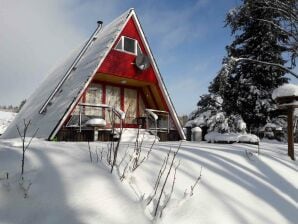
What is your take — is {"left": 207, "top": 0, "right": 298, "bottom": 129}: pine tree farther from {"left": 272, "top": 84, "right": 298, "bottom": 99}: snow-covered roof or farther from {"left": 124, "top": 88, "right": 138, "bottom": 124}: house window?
{"left": 272, "top": 84, "right": 298, "bottom": 99}: snow-covered roof

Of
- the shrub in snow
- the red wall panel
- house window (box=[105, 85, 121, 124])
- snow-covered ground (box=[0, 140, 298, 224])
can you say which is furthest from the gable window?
snow-covered ground (box=[0, 140, 298, 224])

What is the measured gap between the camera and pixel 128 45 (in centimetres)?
1538

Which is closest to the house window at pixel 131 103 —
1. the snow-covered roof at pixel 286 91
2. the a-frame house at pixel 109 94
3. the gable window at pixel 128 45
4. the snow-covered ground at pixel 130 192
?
the a-frame house at pixel 109 94

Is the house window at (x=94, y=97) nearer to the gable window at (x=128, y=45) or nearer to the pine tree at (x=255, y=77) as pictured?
the gable window at (x=128, y=45)

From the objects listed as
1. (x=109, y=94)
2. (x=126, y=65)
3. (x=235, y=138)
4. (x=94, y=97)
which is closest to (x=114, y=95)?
(x=109, y=94)

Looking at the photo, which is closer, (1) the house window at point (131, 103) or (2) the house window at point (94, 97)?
(2) the house window at point (94, 97)

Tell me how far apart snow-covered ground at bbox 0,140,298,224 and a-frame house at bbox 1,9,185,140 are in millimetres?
7759

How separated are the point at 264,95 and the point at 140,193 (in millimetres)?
20055

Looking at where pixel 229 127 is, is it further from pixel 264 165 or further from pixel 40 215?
pixel 40 215

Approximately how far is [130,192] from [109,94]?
13.0m

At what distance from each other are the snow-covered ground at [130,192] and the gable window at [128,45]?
10.8 meters

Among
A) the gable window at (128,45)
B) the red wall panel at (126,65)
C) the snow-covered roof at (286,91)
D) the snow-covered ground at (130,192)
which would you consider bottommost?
the snow-covered ground at (130,192)

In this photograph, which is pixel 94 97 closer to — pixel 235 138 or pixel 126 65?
pixel 126 65

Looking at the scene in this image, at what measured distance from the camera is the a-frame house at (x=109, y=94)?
12.4 m
